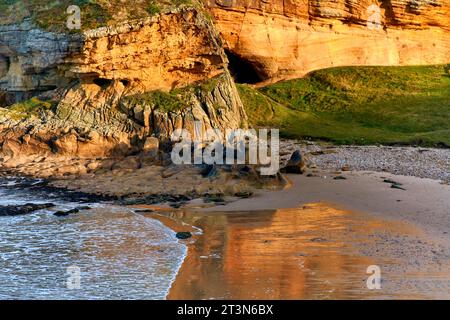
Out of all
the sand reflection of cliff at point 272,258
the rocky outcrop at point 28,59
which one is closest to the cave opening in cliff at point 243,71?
the rocky outcrop at point 28,59

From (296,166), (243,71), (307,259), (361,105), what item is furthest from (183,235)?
(243,71)

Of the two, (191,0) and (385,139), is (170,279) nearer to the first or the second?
(191,0)

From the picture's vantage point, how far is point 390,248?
12359 mm

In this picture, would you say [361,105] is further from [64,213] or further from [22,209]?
[22,209]

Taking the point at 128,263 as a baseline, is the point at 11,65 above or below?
above

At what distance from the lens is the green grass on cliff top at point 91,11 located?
80.6 feet

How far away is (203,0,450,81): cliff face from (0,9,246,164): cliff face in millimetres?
9541

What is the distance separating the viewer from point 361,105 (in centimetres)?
3516

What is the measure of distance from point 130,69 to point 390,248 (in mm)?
14588

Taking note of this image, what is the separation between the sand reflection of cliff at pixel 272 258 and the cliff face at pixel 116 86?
8154 millimetres

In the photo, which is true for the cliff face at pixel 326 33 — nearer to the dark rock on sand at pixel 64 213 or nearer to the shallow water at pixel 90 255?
the dark rock on sand at pixel 64 213

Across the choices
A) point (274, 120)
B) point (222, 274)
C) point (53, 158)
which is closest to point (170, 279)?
point (222, 274)

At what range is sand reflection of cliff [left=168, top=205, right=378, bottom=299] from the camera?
9906mm

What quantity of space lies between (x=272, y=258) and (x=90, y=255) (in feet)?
10.7
